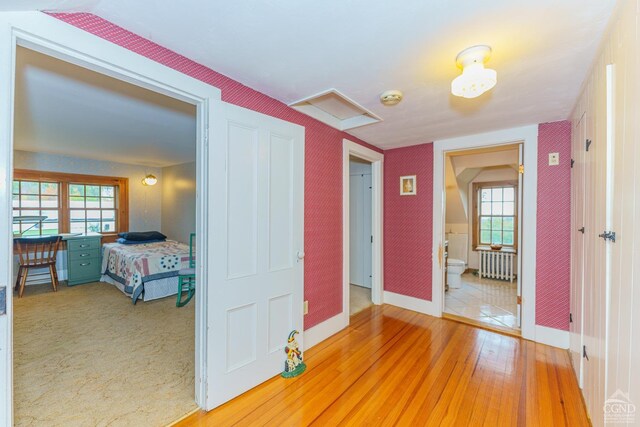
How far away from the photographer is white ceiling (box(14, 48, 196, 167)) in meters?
1.97

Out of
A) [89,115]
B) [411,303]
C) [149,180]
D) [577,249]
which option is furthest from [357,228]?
[149,180]

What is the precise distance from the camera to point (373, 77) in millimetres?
1817

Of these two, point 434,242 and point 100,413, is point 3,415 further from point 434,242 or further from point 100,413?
point 434,242

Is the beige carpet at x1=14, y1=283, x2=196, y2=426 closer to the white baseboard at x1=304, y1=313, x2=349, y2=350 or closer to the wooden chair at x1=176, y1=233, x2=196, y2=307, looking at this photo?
the wooden chair at x1=176, y1=233, x2=196, y2=307

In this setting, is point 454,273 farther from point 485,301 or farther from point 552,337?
point 552,337

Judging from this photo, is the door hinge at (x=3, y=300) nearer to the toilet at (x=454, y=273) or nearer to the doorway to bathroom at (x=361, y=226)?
the doorway to bathroom at (x=361, y=226)

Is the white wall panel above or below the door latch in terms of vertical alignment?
above

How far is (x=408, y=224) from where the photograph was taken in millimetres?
3596

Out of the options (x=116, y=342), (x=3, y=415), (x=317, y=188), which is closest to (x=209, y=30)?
(x=317, y=188)

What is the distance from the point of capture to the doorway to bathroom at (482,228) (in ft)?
13.2

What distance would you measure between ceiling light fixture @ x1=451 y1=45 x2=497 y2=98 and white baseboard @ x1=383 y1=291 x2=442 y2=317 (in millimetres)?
2680

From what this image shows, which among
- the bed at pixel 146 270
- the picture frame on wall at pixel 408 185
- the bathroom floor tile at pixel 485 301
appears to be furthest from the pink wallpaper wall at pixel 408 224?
the bed at pixel 146 270

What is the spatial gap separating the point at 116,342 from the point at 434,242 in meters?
3.65
